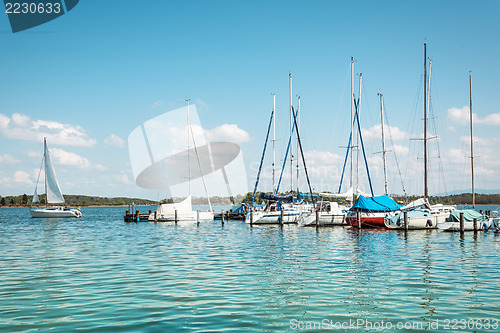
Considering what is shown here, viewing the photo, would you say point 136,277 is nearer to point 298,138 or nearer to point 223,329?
point 223,329

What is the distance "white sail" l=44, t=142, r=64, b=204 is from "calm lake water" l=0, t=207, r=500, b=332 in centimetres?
6308

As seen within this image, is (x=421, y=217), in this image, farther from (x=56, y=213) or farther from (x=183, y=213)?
(x=56, y=213)

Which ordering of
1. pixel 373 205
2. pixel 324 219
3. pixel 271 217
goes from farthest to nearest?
1. pixel 271 217
2. pixel 324 219
3. pixel 373 205

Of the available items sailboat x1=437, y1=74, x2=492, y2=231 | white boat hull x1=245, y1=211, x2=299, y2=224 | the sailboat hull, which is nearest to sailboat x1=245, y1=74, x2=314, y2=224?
white boat hull x1=245, y1=211, x2=299, y2=224

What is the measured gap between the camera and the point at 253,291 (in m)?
14.5

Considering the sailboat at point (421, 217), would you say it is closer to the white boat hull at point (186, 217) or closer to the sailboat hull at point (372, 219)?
the sailboat hull at point (372, 219)

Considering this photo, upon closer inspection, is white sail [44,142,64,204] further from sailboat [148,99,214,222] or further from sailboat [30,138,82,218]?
sailboat [148,99,214,222]

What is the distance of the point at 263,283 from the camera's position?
16.0 m

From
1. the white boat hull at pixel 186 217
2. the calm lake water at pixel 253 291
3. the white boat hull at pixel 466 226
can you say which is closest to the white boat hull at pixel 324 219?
the white boat hull at pixel 466 226

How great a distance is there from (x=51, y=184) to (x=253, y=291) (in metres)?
80.6

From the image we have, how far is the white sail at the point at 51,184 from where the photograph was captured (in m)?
83.9

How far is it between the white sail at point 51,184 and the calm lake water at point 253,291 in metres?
63.1

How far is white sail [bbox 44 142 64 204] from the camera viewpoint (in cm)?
8388

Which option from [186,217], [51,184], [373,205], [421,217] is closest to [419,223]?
[421,217]
